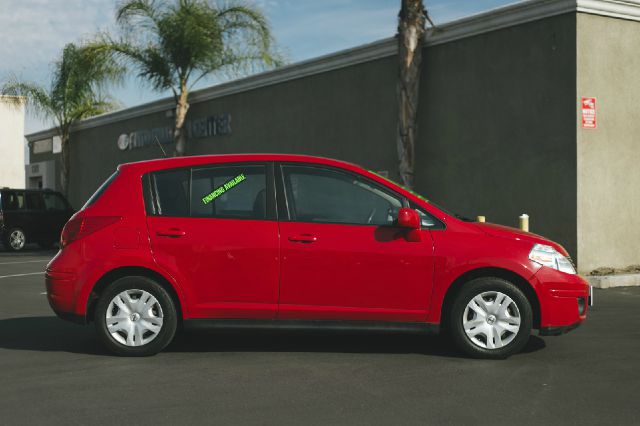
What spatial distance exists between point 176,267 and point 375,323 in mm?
1682

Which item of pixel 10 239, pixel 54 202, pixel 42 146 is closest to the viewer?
pixel 10 239

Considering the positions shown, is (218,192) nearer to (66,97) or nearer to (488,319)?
→ (488,319)

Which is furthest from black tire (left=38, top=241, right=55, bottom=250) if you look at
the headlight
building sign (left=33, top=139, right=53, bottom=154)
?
the headlight

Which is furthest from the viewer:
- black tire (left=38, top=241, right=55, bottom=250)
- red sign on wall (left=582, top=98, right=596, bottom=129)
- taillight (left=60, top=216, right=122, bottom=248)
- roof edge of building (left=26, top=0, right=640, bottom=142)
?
black tire (left=38, top=241, right=55, bottom=250)

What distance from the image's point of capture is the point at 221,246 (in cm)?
680

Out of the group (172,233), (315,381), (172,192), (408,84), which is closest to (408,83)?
(408,84)

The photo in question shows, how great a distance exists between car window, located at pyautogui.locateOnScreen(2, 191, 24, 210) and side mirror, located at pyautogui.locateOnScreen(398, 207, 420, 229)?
717 inches

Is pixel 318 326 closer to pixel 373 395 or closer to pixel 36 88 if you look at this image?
pixel 373 395

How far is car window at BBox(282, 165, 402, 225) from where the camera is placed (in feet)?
22.5

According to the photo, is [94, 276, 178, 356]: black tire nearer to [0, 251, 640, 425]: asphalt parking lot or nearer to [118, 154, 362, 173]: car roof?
[0, 251, 640, 425]: asphalt parking lot

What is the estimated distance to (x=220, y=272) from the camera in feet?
22.4

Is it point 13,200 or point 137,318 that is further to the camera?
point 13,200

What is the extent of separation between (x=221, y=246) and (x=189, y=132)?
1829cm

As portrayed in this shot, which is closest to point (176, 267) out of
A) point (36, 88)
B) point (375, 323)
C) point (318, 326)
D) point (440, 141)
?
point (318, 326)
